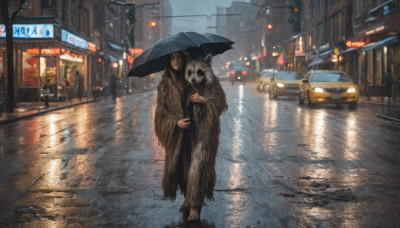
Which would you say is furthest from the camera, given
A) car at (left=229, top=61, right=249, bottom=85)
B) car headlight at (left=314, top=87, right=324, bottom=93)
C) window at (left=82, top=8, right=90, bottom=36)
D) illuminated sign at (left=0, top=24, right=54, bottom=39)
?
car at (left=229, top=61, right=249, bottom=85)

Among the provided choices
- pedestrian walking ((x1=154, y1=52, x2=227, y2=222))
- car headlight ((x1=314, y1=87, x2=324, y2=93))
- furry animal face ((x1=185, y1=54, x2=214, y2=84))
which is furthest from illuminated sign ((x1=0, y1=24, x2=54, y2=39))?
furry animal face ((x1=185, y1=54, x2=214, y2=84))

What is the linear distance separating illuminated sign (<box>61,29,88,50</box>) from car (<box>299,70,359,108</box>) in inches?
615

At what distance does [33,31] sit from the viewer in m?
29.6

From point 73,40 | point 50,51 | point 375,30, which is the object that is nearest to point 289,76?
point 375,30

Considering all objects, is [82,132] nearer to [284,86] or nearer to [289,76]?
[284,86]

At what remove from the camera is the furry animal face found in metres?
4.92

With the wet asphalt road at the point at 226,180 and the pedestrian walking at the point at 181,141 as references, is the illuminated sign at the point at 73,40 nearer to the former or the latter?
the wet asphalt road at the point at 226,180

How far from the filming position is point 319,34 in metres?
51.1

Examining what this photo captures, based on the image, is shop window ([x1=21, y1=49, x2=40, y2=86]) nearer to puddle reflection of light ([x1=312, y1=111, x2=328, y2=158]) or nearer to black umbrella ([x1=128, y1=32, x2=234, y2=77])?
puddle reflection of light ([x1=312, y1=111, x2=328, y2=158])

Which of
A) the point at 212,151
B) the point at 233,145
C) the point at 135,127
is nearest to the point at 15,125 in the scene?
the point at 135,127

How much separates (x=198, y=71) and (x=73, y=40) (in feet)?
100

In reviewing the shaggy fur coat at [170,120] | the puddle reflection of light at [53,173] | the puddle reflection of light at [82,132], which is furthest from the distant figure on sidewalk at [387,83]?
the shaggy fur coat at [170,120]

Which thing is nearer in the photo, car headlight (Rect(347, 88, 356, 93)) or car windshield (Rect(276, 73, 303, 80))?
car headlight (Rect(347, 88, 356, 93))

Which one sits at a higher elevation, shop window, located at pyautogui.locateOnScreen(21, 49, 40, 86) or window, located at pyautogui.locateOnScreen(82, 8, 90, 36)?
window, located at pyautogui.locateOnScreen(82, 8, 90, 36)
